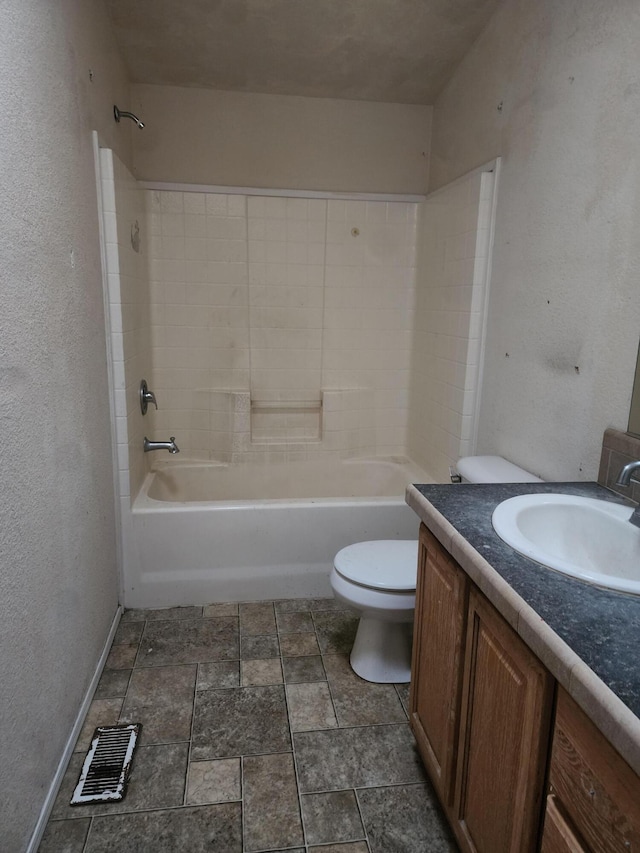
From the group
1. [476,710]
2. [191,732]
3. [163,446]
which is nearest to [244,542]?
[163,446]

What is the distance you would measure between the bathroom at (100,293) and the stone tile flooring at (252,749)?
0.61 ft

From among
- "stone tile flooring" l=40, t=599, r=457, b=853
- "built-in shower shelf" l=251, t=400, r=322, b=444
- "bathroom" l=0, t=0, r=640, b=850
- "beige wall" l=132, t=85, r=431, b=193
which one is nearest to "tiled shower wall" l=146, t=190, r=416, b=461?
"built-in shower shelf" l=251, t=400, r=322, b=444

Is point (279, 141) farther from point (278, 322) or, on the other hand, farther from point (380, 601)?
point (380, 601)

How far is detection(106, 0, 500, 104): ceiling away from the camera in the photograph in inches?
90.4

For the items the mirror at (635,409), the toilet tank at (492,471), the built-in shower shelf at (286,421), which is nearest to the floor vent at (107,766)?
the toilet tank at (492,471)

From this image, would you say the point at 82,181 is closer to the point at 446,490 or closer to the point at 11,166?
the point at 11,166

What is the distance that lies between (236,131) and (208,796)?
10.0ft

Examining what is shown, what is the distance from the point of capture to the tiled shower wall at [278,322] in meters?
3.16

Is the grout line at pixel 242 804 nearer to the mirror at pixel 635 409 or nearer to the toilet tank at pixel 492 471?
the toilet tank at pixel 492 471

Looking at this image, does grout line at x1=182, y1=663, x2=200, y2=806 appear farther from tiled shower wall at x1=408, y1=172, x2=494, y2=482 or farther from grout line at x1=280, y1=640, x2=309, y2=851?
tiled shower wall at x1=408, y1=172, x2=494, y2=482

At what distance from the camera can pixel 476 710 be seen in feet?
3.93

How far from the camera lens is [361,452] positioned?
11.5ft

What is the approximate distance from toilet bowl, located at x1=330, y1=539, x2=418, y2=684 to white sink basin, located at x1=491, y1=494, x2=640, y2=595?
2.13 ft

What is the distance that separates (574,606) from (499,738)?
0.34 m
